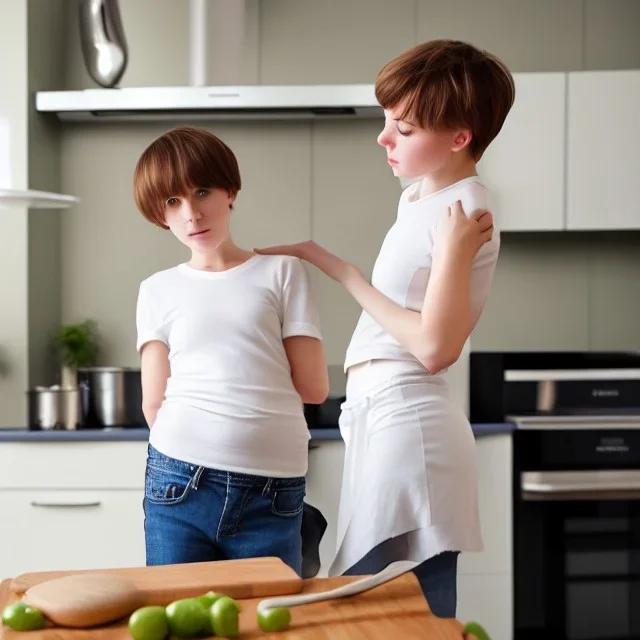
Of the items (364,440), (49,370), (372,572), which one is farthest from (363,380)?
(49,370)

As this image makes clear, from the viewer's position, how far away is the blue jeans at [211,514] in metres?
1.39

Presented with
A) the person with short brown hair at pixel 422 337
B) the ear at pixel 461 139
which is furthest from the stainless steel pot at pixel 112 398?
the ear at pixel 461 139

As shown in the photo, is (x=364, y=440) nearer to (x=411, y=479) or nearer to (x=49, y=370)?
(x=411, y=479)

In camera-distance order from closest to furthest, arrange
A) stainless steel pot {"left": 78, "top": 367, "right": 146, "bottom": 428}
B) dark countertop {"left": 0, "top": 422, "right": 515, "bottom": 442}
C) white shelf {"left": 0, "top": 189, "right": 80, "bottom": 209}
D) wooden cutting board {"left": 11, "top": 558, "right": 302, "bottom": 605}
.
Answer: wooden cutting board {"left": 11, "top": 558, "right": 302, "bottom": 605} < white shelf {"left": 0, "top": 189, "right": 80, "bottom": 209} < dark countertop {"left": 0, "top": 422, "right": 515, "bottom": 442} < stainless steel pot {"left": 78, "top": 367, "right": 146, "bottom": 428}

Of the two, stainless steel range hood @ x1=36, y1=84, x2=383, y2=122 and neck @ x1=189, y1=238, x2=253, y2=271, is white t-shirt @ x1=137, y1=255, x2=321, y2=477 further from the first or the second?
stainless steel range hood @ x1=36, y1=84, x2=383, y2=122

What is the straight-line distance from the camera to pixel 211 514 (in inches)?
54.9

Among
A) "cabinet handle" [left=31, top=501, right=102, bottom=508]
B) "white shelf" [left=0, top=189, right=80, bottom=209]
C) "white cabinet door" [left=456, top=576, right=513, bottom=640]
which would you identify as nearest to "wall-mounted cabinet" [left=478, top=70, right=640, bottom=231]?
"white cabinet door" [left=456, top=576, right=513, bottom=640]

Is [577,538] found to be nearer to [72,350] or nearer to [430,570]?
[72,350]

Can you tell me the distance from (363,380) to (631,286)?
238 cm

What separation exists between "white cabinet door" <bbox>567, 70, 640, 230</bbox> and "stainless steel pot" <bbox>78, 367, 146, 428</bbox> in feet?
4.52

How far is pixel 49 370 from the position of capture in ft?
10.9

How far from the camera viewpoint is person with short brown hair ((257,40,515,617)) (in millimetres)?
1237

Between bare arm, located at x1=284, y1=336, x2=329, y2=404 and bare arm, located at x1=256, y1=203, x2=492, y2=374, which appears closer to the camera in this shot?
bare arm, located at x1=256, y1=203, x2=492, y2=374

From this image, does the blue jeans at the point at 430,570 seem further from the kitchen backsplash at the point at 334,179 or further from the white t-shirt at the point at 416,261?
the kitchen backsplash at the point at 334,179
